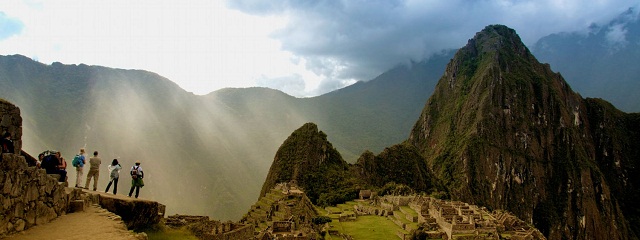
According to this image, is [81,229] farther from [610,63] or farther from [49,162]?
[610,63]

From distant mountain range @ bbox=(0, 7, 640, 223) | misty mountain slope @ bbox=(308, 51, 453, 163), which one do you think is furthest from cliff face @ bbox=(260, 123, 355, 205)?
misty mountain slope @ bbox=(308, 51, 453, 163)

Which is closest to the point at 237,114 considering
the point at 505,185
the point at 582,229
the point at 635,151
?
the point at 505,185

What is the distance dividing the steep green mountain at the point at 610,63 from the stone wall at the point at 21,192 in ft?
661

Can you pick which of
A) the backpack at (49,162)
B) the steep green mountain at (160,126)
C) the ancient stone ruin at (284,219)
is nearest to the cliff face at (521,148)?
the steep green mountain at (160,126)

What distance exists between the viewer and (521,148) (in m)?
133

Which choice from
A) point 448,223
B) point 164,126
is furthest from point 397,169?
point 448,223

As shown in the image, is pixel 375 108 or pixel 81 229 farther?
pixel 375 108

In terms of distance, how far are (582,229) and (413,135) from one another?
176ft

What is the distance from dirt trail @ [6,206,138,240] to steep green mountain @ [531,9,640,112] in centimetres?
20073

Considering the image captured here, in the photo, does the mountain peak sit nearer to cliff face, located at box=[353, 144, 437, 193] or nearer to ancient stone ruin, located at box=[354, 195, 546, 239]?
cliff face, located at box=[353, 144, 437, 193]

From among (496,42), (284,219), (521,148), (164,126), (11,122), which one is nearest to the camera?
(11,122)

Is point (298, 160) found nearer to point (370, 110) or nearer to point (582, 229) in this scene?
point (370, 110)

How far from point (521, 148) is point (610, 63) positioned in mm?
82593

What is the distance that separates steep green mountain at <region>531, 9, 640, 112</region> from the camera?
17738 cm
